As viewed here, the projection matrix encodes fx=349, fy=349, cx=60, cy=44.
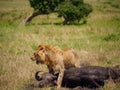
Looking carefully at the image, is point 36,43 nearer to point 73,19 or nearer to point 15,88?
point 15,88

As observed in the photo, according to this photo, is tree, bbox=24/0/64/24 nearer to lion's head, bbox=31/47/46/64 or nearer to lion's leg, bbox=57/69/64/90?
lion's leg, bbox=57/69/64/90

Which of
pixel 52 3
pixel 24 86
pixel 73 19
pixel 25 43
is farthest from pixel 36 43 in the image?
pixel 52 3

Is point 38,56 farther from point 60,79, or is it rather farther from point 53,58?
point 60,79

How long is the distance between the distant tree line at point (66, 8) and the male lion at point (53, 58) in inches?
810

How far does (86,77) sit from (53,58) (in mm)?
896

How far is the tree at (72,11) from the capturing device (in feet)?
95.7

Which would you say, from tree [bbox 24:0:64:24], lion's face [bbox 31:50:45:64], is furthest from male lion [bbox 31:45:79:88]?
tree [bbox 24:0:64:24]

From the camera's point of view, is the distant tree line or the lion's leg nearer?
the lion's leg

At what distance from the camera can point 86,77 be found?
819cm

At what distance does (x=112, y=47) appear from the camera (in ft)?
51.2

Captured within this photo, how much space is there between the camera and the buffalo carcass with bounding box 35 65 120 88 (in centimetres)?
817

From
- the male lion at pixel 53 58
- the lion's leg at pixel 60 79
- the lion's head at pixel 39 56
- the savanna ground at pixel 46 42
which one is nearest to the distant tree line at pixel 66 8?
the savanna ground at pixel 46 42

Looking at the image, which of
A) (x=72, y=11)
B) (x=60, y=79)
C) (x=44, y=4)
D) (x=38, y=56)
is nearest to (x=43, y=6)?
(x=44, y=4)

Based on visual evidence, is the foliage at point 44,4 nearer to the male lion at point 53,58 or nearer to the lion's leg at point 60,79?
the male lion at point 53,58
